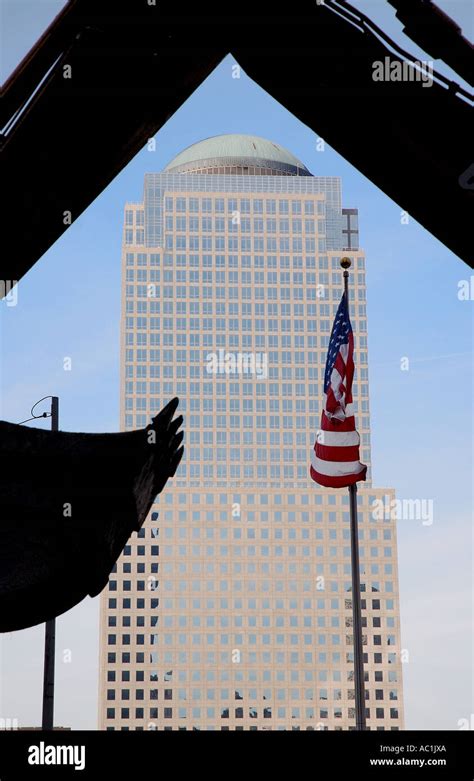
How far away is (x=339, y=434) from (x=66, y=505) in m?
12.6

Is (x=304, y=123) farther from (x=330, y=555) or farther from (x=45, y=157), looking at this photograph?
(x=330, y=555)

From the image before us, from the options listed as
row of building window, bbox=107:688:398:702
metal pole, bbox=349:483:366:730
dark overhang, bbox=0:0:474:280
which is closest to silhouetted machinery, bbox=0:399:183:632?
dark overhang, bbox=0:0:474:280

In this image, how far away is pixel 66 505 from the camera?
7180mm

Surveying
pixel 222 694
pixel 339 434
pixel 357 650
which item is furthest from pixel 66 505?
pixel 222 694

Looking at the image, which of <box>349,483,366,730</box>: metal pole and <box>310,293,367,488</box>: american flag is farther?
<box>310,293,367,488</box>: american flag

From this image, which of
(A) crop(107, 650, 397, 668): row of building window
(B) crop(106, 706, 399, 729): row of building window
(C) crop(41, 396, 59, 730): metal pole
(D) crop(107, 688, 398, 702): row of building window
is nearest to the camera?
(C) crop(41, 396, 59, 730): metal pole

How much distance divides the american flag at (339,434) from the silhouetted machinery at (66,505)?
12.1 meters

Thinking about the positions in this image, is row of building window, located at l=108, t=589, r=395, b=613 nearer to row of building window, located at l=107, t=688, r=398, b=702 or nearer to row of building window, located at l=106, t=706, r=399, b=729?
row of building window, located at l=107, t=688, r=398, b=702

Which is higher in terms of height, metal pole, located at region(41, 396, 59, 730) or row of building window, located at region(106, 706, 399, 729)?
metal pole, located at region(41, 396, 59, 730)

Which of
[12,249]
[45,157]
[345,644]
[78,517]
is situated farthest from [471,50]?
[345,644]

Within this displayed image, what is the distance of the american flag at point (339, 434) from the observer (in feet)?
63.1

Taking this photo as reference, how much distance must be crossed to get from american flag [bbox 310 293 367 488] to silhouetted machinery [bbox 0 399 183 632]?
12150 mm

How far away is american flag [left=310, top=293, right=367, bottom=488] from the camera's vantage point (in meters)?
19.2

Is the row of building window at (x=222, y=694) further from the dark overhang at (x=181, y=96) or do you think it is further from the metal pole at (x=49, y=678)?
the dark overhang at (x=181, y=96)
